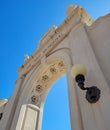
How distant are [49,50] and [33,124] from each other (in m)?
2.97

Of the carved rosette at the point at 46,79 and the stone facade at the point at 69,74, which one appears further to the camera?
the carved rosette at the point at 46,79

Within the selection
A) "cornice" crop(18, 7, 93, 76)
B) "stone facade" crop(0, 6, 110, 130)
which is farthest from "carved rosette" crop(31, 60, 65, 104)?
"cornice" crop(18, 7, 93, 76)

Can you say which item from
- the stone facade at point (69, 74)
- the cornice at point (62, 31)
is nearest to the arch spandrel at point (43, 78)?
the stone facade at point (69, 74)

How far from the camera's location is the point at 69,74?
Result: 4.35 meters

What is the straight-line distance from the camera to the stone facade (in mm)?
3057

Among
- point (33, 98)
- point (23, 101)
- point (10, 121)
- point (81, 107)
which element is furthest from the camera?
point (33, 98)

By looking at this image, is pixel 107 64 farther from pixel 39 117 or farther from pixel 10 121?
pixel 10 121

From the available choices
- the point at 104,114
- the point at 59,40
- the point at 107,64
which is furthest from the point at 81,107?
the point at 59,40

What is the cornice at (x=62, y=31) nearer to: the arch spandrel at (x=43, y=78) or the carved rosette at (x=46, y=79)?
the arch spandrel at (x=43, y=78)

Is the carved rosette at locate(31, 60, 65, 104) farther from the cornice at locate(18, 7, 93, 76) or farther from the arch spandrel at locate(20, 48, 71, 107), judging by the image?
the cornice at locate(18, 7, 93, 76)

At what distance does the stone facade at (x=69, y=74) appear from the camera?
3.06m

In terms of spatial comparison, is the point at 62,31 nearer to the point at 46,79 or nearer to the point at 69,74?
the point at 46,79

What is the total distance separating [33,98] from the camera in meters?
6.56

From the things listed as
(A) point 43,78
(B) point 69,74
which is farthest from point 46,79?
(B) point 69,74
